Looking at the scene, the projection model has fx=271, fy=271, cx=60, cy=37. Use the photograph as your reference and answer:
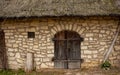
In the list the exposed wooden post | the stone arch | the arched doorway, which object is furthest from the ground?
the stone arch

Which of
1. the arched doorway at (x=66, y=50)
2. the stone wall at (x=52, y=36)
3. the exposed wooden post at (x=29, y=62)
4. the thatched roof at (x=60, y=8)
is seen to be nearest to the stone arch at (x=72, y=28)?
the stone wall at (x=52, y=36)

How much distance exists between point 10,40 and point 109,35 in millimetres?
4071

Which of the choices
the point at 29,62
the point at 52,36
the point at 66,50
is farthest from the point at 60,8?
the point at 29,62

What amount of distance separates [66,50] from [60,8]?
1.79 metres

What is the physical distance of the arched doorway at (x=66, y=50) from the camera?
11.2 m

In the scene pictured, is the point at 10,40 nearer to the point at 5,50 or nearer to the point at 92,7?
the point at 5,50

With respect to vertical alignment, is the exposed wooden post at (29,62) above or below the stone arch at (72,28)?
below

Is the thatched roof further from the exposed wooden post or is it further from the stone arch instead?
the exposed wooden post

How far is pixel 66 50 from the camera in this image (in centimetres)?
1127

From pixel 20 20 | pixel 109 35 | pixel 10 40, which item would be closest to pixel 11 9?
pixel 20 20

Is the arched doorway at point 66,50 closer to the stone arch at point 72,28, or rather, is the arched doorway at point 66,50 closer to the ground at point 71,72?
the stone arch at point 72,28

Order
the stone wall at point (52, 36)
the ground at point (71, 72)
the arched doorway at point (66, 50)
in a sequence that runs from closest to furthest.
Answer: the ground at point (71, 72), the stone wall at point (52, 36), the arched doorway at point (66, 50)

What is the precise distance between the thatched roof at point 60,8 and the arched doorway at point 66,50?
41.0 inches

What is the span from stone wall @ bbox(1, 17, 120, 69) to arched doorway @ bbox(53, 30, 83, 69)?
22 centimetres
